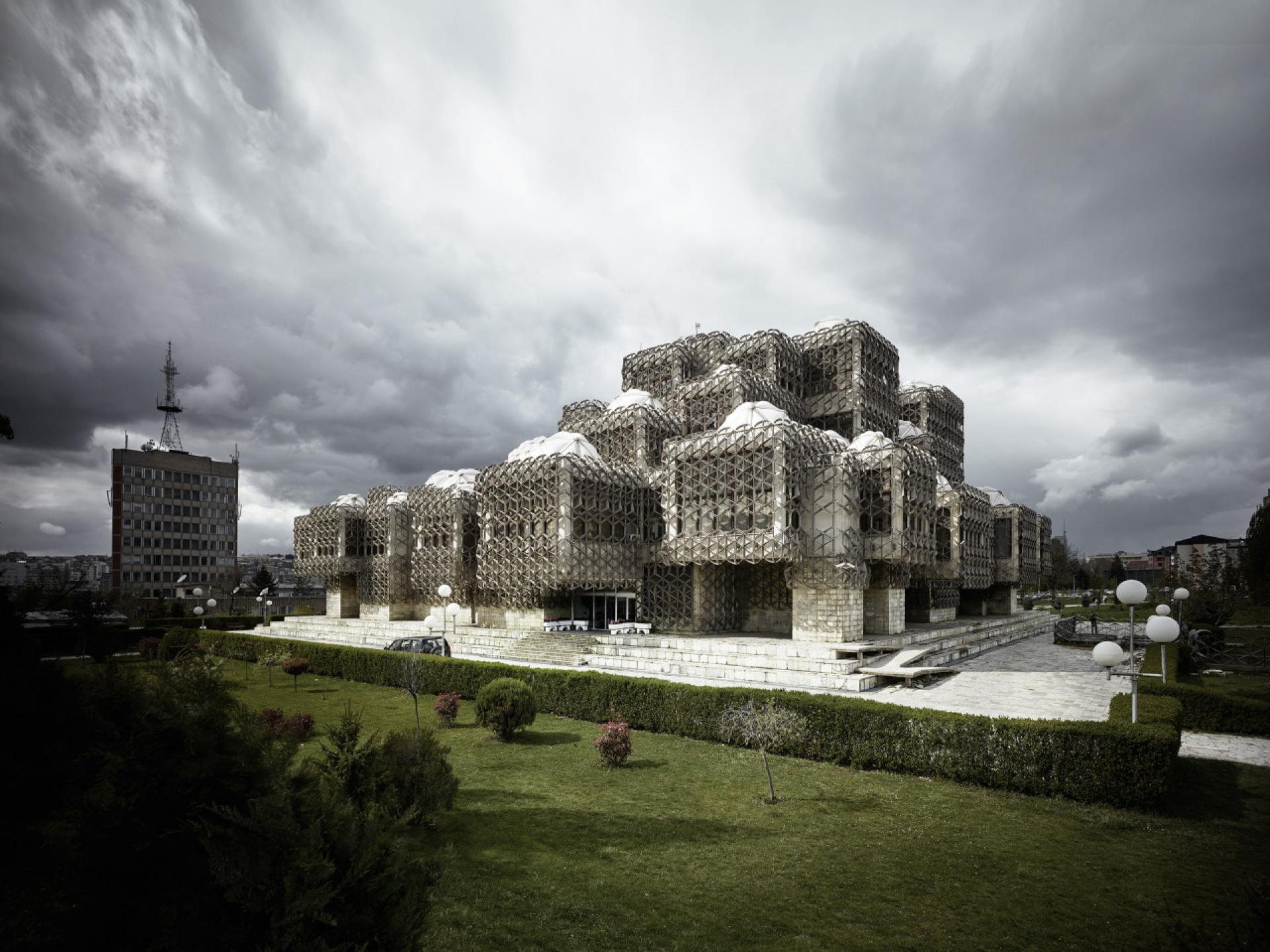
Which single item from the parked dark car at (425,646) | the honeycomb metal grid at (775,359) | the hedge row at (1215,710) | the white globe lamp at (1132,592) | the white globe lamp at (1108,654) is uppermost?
the honeycomb metal grid at (775,359)

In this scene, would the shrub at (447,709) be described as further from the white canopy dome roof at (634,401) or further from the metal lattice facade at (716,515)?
the white canopy dome roof at (634,401)

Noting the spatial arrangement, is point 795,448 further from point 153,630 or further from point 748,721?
point 153,630

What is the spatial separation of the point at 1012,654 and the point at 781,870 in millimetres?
27522

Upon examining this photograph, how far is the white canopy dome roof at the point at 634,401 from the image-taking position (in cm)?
4066

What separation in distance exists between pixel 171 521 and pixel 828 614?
9119cm

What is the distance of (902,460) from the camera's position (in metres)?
31.1

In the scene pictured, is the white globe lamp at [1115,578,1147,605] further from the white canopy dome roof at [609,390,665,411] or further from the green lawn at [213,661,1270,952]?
the white canopy dome roof at [609,390,665,411]

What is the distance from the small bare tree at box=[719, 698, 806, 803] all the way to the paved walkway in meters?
4.40

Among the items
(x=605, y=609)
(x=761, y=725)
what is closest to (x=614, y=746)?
(x=761, y=725)

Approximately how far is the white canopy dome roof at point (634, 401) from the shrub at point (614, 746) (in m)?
28.5

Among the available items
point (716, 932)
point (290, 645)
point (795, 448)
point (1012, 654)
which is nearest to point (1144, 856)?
point (716, 932)

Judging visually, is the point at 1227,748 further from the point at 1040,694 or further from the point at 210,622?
the point at 210,622

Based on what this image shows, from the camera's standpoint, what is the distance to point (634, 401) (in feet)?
135

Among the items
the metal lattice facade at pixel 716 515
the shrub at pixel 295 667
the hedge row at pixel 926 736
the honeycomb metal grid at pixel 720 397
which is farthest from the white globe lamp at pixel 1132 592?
the honeycomb metal grid at pixel 720 397
